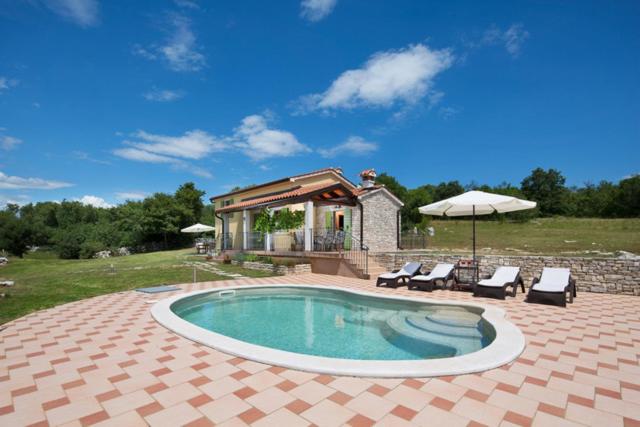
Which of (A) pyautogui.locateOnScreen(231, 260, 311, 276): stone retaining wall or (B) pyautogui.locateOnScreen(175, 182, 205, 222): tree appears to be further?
(B) pyautogui.locateOnScreen(175, 182, 205, 222): tree

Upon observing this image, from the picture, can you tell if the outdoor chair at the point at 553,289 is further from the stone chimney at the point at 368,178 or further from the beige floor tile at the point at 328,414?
the stone chimney at the point at 368,178

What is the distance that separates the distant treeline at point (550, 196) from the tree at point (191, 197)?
82.6 ft

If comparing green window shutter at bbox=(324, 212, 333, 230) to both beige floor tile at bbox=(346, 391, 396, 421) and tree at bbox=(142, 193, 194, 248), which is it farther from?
tree at bbox=(142, 193, 194, 248)

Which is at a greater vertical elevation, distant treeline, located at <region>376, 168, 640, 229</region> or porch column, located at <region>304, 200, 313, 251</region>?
distant treeline, located at <region>376, 168, 640, 229</region>

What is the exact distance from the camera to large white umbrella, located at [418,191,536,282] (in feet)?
29.6

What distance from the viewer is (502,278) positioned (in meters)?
8.66

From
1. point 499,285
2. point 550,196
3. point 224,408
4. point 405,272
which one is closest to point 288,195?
point 405,272

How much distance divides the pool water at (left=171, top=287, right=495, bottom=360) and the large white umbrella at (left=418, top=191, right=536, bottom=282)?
11.6 feet

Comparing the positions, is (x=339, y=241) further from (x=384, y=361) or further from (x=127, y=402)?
(x=127, y=402)

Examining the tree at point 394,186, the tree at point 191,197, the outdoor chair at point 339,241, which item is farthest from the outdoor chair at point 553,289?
the tree at point 191,197

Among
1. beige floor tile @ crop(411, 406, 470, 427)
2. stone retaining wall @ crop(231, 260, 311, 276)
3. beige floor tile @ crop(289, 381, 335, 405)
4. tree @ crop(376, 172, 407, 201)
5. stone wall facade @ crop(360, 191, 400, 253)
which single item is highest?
tree @ crop(376, 172, 407, 201)

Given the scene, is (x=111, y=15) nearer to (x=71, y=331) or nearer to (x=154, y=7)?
(x=154, y=7)

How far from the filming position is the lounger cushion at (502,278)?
8281mm

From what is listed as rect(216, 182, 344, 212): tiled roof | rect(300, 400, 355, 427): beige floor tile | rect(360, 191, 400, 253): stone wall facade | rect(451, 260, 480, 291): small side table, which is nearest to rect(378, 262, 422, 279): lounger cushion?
rect(451, 260, 480, 291): small side table
